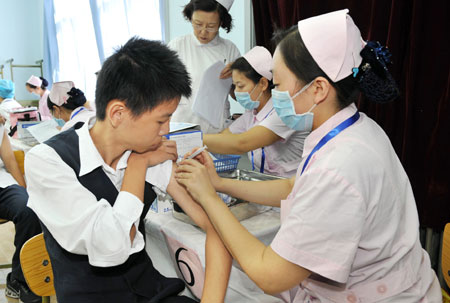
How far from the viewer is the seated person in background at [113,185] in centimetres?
98

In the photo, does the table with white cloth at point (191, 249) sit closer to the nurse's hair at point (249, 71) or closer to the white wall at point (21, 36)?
the nurse's hair at point (249, 71)

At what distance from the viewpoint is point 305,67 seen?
99cm

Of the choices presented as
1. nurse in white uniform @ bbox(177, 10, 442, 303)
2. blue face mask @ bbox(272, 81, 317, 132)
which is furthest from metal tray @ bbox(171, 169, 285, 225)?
blue face mask @ bbox(272, 81, 317, 132)

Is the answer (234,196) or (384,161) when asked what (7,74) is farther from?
(384,161)

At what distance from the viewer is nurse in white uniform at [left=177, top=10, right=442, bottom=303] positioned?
825mm

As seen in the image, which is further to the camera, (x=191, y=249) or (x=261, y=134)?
(x=261, y=134)

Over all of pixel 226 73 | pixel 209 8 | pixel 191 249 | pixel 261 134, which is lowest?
pixel 191 249

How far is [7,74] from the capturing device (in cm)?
820

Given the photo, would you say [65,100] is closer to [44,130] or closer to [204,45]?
[44,130]

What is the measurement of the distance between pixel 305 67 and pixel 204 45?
6.11 feet

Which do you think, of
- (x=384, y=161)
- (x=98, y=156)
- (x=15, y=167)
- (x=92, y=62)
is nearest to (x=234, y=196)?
(x=98, y=156)

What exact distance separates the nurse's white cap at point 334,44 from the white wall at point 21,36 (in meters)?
8.68

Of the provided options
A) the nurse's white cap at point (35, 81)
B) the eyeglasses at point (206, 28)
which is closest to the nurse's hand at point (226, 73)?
the eyeglasses at point (206, 28)

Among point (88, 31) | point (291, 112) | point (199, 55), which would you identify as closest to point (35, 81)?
point (88, 31)
